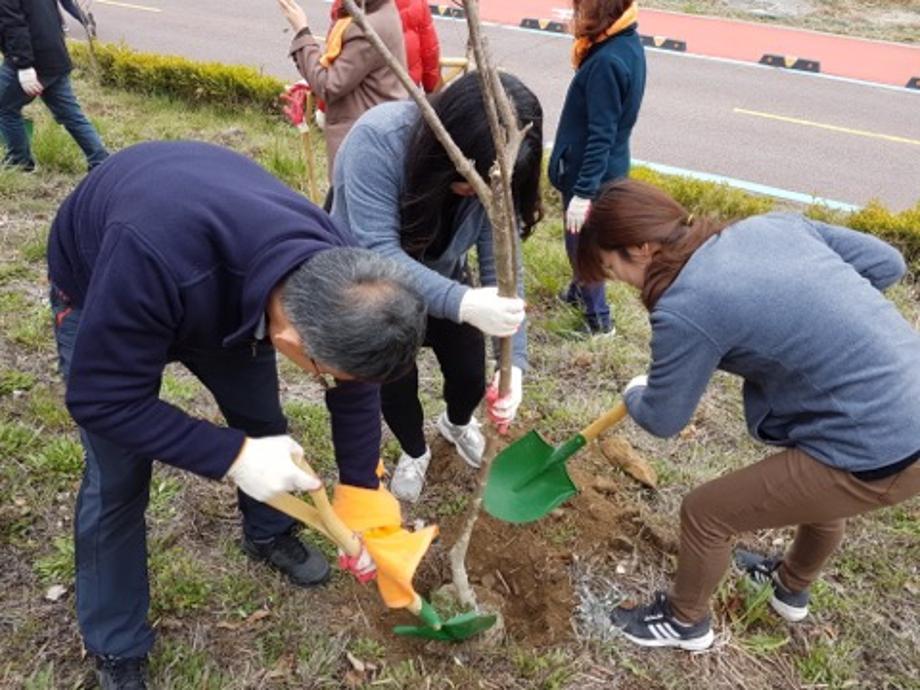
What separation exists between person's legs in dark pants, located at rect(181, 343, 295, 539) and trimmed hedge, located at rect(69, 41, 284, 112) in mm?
4629

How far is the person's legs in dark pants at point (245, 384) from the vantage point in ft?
5.87

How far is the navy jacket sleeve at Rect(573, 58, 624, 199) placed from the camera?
2936 mm

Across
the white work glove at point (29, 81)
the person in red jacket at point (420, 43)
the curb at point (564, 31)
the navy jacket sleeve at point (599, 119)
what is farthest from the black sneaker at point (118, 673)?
the curb at point (564, 31)

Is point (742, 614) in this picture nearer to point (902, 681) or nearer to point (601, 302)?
point (902, 681)

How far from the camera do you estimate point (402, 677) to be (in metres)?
2.02

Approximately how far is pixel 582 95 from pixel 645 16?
29.1 ft

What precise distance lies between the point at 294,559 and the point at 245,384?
0.65m

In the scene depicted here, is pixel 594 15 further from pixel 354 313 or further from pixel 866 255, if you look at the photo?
pixel 354 313

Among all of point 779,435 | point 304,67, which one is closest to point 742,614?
point 779,435

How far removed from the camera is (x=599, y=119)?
3016 mm

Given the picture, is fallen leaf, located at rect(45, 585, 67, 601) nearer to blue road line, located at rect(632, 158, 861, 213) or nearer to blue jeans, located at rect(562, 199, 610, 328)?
blue jeans, located at rect(562, 199, 610, 328)

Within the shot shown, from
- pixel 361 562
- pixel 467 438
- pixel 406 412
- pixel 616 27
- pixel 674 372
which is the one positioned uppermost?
pixel 616 27

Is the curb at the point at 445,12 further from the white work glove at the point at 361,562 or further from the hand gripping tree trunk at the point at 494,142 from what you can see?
the white work glove at the point at 361,562

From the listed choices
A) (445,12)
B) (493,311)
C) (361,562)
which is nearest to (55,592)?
(361,562)
